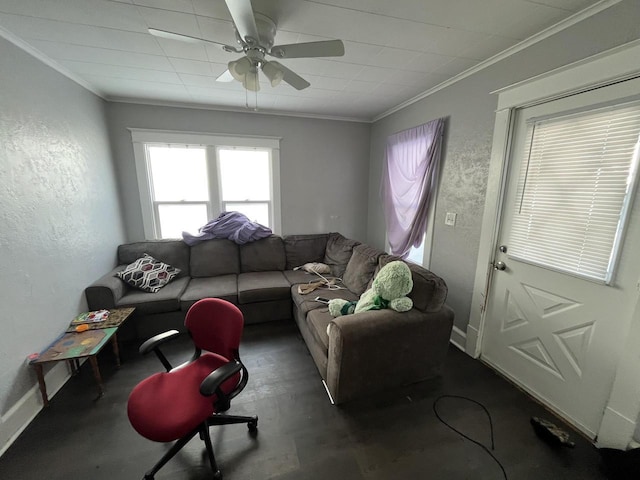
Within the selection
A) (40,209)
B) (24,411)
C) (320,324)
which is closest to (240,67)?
(40,209)

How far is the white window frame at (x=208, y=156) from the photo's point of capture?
3082 mm

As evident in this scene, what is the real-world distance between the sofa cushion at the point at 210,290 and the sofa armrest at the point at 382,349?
55.3 inches

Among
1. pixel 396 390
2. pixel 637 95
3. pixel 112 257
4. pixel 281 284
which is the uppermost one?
pixel 637 95

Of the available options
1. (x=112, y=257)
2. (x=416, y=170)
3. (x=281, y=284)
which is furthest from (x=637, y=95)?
(x=112, y=257)

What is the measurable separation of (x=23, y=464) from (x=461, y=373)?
293 centimetres

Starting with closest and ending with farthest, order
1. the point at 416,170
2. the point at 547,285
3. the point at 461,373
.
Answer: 1. the point at 547,285
2. the point at 461,373
3. the point at 416,170

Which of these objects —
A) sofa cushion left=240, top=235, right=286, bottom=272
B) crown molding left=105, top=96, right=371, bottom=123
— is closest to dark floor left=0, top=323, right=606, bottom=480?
sofa cushion left=240, top=235, right=286, bottom=272

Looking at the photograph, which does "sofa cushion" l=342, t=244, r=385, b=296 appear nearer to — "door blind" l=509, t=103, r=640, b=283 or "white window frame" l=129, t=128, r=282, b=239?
"door blind" l=509, t=103, r=640, b=283

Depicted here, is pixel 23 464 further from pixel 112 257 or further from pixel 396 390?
pixel 396 390

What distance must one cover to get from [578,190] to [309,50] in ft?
6.07

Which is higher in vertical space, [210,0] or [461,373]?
[210,0]

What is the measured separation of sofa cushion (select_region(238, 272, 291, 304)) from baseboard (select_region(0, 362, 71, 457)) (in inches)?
56.9

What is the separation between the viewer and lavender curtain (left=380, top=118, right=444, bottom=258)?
260 cm

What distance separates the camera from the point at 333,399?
71.0 inches
